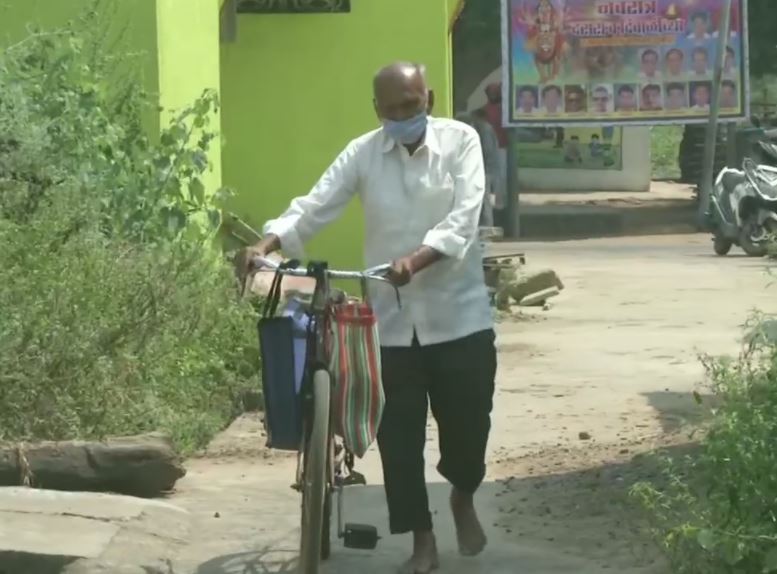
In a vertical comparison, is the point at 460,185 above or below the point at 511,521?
above

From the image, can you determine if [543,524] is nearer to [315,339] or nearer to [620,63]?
[315,339]

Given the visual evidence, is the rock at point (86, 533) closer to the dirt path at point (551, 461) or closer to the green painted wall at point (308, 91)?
the dirt path at point (551, 461)

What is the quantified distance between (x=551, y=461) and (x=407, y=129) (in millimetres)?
2517

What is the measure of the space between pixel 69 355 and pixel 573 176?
26446 millimetres

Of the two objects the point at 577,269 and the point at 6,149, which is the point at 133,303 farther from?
the point at 577,269

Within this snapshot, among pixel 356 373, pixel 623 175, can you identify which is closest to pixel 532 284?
pixel 356 373

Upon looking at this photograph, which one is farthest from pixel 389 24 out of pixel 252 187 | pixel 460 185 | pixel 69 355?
pixel 460 185

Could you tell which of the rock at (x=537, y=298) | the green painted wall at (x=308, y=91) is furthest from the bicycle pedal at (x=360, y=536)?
the rock at (x=537, y=298)

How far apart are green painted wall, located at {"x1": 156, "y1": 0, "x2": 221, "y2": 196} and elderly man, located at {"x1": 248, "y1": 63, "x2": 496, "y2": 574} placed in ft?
12.2

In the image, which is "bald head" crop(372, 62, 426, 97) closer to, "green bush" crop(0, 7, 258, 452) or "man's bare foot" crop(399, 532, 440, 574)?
"man's bare foot" crop(399, 532, 440, 574)

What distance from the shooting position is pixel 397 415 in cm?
550

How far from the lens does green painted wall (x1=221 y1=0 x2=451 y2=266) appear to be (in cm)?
1208

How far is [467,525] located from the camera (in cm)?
572

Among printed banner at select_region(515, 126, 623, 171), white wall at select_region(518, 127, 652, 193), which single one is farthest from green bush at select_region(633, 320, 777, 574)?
printed banner at select_region(515, 126, 623, 171)
